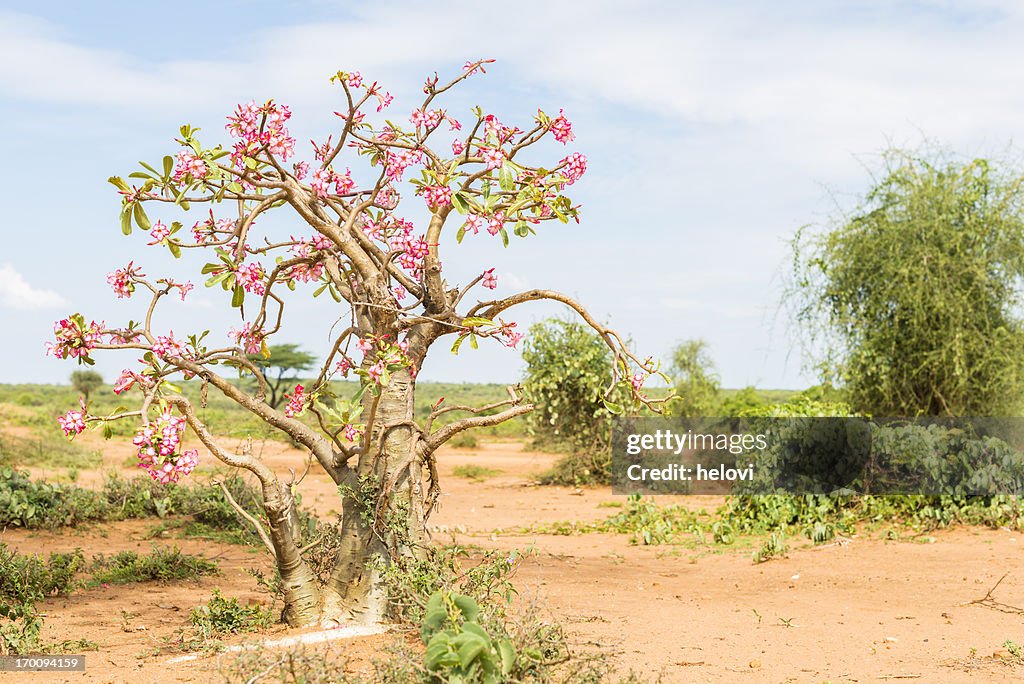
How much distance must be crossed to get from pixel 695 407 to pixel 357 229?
16860 mm

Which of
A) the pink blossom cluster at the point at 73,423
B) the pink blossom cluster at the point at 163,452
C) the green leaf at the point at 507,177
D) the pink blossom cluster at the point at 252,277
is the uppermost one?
the green leaf at the point at 507,177

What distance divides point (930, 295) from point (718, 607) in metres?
7.43

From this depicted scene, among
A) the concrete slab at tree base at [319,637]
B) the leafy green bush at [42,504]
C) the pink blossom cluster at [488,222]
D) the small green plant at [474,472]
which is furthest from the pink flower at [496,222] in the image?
the small green plant at [474,472]

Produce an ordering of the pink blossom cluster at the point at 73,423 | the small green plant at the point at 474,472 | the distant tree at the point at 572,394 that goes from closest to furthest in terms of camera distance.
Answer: the pink blossom cluster at the point at 73,423
the distant tree at the point at 572,394
the small green plant at the point at 474,472

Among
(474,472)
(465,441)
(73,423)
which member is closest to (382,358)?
(73,423)

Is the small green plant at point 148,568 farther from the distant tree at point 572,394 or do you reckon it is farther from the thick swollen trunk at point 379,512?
the distant tree at point 572,394

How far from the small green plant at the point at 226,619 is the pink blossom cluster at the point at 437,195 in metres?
2.74

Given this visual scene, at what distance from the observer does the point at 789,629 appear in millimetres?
6441

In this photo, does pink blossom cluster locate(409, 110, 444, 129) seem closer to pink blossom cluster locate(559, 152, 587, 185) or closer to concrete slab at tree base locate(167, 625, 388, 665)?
pink blossom cluster locate(559, 152, 587, 185)

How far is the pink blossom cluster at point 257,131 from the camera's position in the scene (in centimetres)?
511

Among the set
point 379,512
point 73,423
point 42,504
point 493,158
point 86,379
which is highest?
point 493,158

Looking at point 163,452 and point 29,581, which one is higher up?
point 163,452

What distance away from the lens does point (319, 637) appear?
5.34 meters

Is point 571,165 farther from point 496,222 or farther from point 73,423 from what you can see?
→ point 73,423
